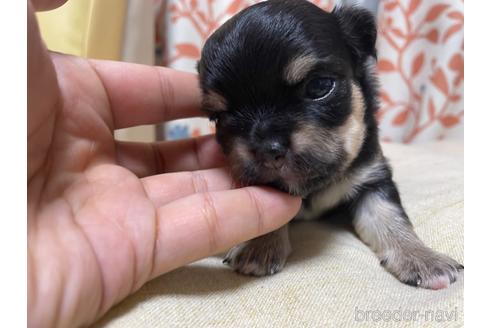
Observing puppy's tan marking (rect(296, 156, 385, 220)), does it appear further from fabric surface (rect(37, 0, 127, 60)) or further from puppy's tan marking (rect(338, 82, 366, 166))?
fabric surface (rect(37, 0, 127, 60))

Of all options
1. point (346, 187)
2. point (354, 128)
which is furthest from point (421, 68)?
point (354, 128)

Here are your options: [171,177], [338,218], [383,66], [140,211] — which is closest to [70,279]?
[140,211]

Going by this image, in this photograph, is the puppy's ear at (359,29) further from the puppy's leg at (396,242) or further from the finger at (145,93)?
the finger at (145,93)

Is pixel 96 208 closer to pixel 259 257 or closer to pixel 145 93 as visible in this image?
pixel 259 257

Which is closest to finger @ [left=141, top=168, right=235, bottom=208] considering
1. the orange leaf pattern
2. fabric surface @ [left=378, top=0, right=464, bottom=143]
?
the orange leaf pattern

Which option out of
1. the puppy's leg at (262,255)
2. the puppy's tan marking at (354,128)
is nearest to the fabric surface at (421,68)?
the puppy's tan marking at (354,128)
